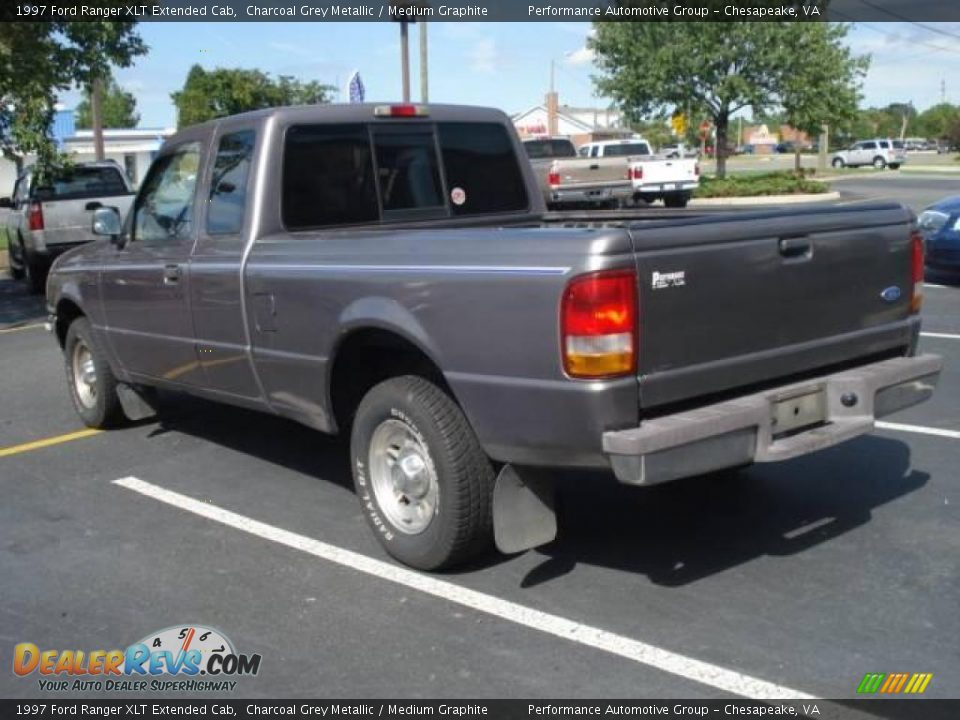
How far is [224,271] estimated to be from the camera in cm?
522

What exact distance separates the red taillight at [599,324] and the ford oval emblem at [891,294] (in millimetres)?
1514

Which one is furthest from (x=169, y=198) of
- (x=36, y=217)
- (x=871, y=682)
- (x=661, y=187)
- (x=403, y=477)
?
(x=661, y=187)

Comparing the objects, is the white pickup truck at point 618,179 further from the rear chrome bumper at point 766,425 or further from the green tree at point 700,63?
the rear chrome bumper at point 766,425

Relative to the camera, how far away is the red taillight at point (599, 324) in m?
3.56

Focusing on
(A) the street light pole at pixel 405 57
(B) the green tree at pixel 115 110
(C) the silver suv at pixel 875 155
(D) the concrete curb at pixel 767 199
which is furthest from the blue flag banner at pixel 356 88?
(B) the green tree at pixel 115 110

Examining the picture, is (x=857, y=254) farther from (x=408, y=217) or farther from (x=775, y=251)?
(x=408, y=217)

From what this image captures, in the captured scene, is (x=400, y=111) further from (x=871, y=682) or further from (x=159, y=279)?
(x=871, y=682)

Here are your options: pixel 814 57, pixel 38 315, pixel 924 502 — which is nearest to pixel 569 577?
pixel 924 502

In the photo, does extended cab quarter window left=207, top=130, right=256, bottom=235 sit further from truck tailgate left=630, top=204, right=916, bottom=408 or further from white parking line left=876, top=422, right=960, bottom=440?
white parking line left=876, top=422, right=960, bottom=440

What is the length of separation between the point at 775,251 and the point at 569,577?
1.58m

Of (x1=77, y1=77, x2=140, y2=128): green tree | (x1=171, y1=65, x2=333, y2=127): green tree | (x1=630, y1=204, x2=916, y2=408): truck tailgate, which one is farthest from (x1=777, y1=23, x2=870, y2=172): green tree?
(x1=77, y1=77, x2=140, y2=128): green tree

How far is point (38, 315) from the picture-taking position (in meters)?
13.6

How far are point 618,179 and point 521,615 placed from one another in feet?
67.4

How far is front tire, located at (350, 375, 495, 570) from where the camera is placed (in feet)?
13.6
